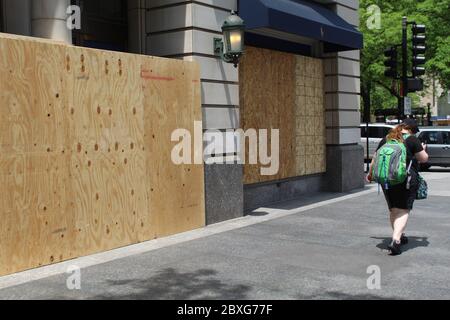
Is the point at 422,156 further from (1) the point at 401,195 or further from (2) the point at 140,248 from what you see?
(2) the point at 140,248

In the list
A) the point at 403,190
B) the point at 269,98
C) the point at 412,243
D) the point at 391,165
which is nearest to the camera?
the point at 391,165

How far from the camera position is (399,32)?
96.5ft

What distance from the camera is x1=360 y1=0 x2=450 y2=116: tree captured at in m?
29.8

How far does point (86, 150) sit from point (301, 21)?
5.39 meters

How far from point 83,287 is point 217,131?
4.45 metres

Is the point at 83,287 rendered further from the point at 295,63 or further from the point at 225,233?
the point at 295,63

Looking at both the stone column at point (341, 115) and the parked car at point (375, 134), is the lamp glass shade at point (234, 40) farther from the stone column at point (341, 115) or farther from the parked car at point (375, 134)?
the parked car at point (375, 134)

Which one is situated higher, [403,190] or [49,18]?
[49,18]

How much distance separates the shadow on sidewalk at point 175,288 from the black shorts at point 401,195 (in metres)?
2.71

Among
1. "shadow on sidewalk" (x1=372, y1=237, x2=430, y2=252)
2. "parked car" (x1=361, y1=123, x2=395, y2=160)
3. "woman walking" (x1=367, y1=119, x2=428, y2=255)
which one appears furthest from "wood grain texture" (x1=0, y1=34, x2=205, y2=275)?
"parked car" (x1=361, y1=123, x2=395, y2=160)

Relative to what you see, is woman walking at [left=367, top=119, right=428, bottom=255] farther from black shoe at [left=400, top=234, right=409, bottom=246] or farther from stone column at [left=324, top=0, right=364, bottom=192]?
stone column at [left=324, top=0, right=364, bottom=192]

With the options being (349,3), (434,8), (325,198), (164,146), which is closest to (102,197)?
(164,146)

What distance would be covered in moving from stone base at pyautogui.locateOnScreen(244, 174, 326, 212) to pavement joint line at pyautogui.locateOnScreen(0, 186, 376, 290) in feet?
1.06

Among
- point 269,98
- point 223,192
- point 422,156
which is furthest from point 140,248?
point 269,98
